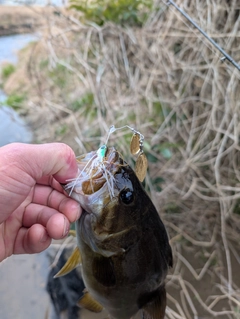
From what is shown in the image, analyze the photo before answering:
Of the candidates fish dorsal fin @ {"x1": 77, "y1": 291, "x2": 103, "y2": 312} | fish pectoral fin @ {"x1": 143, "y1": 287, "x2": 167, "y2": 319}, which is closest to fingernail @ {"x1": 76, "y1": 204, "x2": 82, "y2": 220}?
fish pectoral fin @ {"x1": 143, "y1": 287, "x2": 167, "y2": 319}

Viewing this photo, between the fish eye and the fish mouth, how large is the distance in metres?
0.03

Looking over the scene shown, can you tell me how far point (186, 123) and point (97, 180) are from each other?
7.03 feet

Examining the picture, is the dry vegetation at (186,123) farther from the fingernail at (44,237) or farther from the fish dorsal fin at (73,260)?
the fingernail at (44,237)

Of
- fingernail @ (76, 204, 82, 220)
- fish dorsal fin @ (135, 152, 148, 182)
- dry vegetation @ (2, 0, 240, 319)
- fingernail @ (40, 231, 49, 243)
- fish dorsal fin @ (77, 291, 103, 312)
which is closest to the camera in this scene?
fish dorsal fin @ (135, 152, 148, 182)

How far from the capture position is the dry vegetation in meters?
2.65

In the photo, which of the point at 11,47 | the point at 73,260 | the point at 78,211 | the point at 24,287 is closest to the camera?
the point at 78,211

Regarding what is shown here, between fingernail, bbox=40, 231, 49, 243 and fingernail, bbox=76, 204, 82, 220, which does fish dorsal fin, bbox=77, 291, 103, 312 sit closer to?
fingernail, bbox=40, 231, 49, 243

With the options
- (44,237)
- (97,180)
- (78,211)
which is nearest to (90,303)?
(44,237)

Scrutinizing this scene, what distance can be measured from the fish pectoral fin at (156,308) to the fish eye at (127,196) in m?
0.46

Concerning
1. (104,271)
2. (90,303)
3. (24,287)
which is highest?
(104,271)

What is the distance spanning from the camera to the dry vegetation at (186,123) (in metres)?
2.65

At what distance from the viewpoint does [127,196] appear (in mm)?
1191

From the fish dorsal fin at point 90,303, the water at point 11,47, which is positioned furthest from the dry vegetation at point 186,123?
the water at point 11,47

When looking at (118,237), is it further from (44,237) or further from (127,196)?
(44,237)
